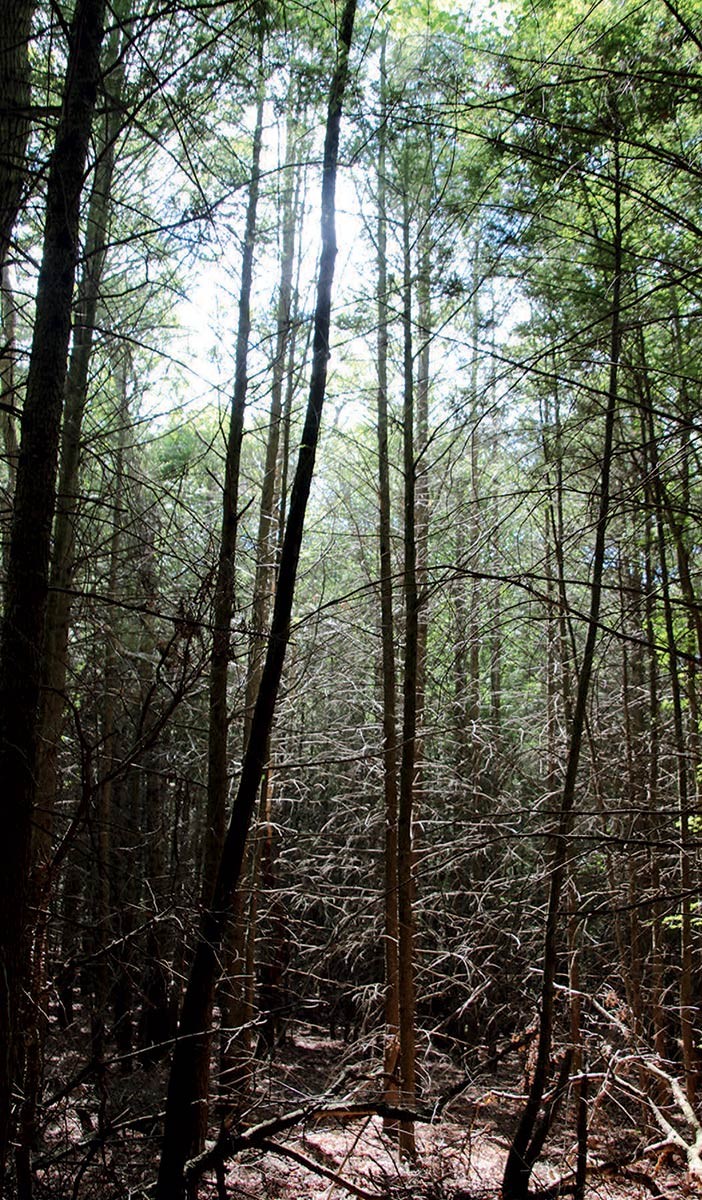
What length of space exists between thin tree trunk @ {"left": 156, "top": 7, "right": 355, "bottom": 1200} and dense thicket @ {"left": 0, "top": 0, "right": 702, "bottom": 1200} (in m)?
0.02

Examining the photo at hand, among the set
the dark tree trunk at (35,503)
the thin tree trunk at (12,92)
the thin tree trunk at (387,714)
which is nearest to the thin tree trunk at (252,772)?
the dark tree trunk at (35,503)

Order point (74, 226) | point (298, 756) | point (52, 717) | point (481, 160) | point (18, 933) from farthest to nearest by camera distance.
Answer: point (298, 756)
point (52, 717)
point (481, 160)
point (74, 226)
point (18, 933)

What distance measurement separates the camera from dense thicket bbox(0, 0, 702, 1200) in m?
2.74

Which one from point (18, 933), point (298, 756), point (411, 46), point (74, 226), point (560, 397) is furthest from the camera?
point (298, 756)

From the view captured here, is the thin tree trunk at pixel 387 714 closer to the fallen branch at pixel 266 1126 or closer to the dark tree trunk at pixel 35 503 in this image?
the fallen branch at pixel 266 1126

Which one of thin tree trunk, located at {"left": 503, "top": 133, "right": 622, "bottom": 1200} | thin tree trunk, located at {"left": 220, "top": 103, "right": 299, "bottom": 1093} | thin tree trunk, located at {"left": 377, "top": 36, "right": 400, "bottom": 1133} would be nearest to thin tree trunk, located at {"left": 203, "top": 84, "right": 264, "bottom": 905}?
thin tree trunk, located at {"left": 220, "top": 103, "right": 299, "bottom": 1093}

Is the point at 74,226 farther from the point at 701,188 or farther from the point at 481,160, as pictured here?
the point at 481,160

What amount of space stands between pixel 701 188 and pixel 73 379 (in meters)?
5.48

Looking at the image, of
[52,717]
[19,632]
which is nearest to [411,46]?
[52,717]

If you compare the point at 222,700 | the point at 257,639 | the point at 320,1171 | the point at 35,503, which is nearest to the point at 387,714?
the point at 257,639

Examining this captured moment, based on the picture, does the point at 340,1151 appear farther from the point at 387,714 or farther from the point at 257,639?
the point at 257,639

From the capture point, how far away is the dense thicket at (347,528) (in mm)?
2742

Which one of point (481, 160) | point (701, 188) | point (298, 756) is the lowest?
point (298, 756)

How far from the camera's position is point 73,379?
709 centimetres
